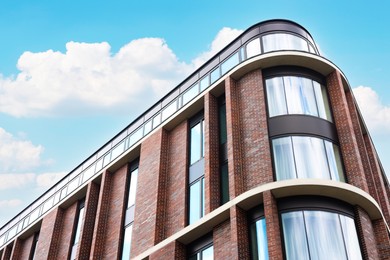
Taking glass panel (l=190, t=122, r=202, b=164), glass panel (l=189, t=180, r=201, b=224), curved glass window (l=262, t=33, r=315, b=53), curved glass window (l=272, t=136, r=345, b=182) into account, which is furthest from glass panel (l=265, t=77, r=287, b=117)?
glass panel (l=189, t=180, r=201, b=224)

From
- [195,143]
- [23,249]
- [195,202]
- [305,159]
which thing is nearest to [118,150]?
[195,143]

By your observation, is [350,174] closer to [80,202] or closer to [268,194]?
[268,194]

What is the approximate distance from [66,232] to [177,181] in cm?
1079

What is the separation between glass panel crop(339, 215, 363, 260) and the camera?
1653 centimetres

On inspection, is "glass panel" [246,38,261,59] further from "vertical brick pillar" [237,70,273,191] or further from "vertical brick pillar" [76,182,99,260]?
"vertical brick pillar" [76,182,99,260]

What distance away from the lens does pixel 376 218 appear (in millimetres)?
18891

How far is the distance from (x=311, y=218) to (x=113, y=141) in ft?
53.8

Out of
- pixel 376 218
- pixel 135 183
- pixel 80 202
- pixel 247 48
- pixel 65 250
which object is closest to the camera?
pixel 376 218

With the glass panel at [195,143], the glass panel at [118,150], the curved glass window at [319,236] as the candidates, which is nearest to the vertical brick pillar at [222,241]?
the curved glass window at [319,236]

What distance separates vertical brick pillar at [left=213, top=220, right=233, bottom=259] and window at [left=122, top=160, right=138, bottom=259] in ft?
21.4

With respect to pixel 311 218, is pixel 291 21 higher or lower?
higher

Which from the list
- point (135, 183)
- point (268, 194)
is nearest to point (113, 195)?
point (135, 183)

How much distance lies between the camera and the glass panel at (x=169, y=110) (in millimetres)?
26089

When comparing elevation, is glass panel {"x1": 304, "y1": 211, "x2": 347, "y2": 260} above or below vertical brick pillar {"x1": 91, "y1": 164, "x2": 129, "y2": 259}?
below
